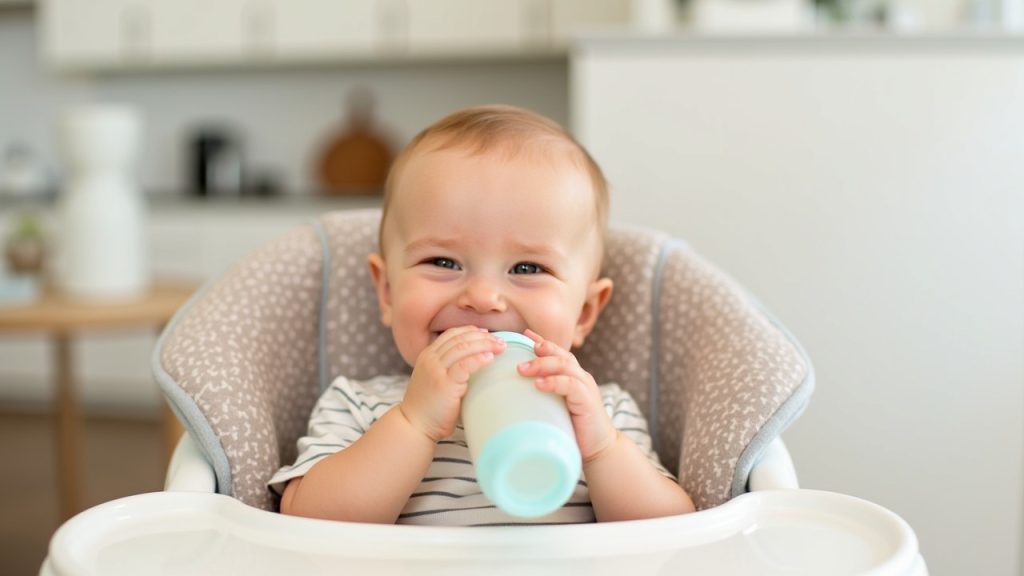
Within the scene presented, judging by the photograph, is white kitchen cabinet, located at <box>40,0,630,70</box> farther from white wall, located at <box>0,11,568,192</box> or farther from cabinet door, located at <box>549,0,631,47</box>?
white wall, located at <box>0,11,568,192</box>

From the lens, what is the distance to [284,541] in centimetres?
71

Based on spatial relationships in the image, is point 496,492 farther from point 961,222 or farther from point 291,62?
point 291,62

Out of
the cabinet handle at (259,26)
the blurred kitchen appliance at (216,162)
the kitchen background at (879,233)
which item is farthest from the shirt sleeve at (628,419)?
the blurred kitchen appliance at (216,162)

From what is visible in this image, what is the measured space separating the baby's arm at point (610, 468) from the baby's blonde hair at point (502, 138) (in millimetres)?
193

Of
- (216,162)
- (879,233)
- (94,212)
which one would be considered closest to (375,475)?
(879,233)

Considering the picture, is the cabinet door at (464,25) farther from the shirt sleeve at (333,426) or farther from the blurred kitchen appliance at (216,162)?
the shirt sleeve at (333,426)

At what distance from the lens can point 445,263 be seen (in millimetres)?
959

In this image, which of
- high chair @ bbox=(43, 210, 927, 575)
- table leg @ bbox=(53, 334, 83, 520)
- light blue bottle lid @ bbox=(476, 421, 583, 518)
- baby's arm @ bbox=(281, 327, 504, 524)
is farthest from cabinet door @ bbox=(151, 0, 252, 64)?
light blue bottle lid @ bbox=(476, 421, 583, 518)

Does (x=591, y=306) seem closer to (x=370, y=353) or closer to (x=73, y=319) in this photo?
(x=370, y=353)

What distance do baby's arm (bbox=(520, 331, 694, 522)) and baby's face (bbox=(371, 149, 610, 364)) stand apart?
0.06m

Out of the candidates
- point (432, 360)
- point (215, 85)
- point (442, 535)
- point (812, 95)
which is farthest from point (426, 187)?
point (215, 85)

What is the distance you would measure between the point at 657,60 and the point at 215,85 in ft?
8.51

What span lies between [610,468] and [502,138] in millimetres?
332

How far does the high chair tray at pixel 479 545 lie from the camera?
0.67 meters
